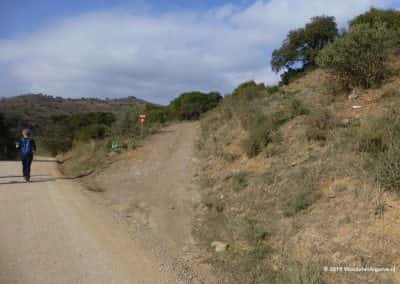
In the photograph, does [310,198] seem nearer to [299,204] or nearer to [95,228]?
[299,204]

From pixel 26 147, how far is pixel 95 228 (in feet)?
20.1

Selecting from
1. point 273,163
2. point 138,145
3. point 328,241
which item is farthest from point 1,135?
point 328,241

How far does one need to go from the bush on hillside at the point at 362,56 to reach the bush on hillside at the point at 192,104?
24.6 metres

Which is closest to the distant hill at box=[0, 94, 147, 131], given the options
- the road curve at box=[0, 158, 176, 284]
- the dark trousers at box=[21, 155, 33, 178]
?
the dark trousers at box=[21, 155, 33, 178]

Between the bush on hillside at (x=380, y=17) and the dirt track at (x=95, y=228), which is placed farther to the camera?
the bush on hillside at (x=380, y=17)

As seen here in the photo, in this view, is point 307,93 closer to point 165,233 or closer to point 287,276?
point 165,233

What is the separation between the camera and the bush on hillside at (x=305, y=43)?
1093 inches

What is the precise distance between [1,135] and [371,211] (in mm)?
37010

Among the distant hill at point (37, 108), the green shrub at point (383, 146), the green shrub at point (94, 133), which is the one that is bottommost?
the green shrub at point (383, 146)

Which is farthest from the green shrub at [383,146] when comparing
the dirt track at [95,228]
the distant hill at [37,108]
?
the distant hill at [37,108]

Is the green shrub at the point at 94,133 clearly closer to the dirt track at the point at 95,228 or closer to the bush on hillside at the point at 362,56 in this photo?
the dirt track at the point at 95,228

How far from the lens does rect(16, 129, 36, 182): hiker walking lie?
37.3 ft

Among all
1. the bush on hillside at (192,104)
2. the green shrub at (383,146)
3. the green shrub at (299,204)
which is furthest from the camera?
the bush on hillside at (192,104)

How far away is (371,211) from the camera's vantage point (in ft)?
18.5
